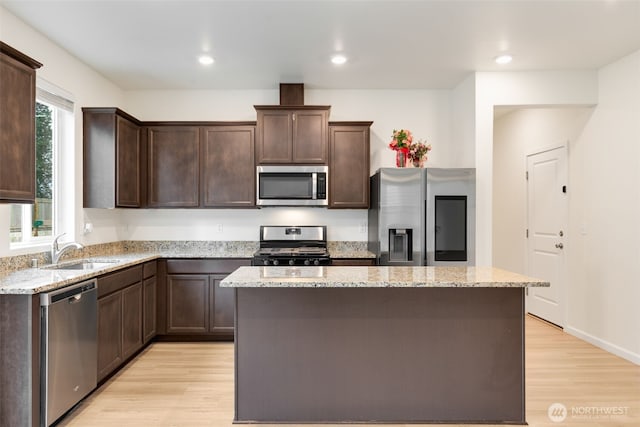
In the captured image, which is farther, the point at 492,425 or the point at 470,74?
the point at 470,74

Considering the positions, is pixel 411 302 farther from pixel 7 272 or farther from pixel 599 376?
pixel 7 272

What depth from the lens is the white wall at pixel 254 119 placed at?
14.8 feet

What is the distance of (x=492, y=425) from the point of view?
2.31 m

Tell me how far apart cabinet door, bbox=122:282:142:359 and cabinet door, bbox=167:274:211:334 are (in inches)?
16.5

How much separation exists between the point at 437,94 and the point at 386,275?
9.82ft

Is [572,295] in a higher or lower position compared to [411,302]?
lower

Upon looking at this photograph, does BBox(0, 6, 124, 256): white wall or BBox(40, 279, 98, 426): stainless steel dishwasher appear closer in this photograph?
BBox(40, 279, 98, 426): stainless steel dishwasher

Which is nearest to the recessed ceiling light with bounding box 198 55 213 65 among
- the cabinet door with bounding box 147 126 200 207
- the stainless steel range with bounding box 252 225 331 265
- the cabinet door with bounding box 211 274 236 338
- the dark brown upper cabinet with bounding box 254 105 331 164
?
the dark brown upper cabinet with bounding box 254 105 331 164

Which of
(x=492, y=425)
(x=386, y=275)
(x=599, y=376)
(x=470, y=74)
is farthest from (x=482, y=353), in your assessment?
(x=470, y=74)

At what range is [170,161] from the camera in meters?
4.20

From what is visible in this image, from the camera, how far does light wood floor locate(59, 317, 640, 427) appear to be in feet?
8.12

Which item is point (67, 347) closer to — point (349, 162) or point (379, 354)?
point (379, 354)

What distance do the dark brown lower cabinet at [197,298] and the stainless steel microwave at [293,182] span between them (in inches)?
31.1

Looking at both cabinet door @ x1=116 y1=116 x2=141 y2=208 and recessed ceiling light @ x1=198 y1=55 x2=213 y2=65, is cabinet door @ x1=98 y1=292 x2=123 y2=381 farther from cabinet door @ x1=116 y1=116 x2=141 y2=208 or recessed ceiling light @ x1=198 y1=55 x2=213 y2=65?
recessed ceiling light @ x1=198 y1=55 x2=213 y2=65
